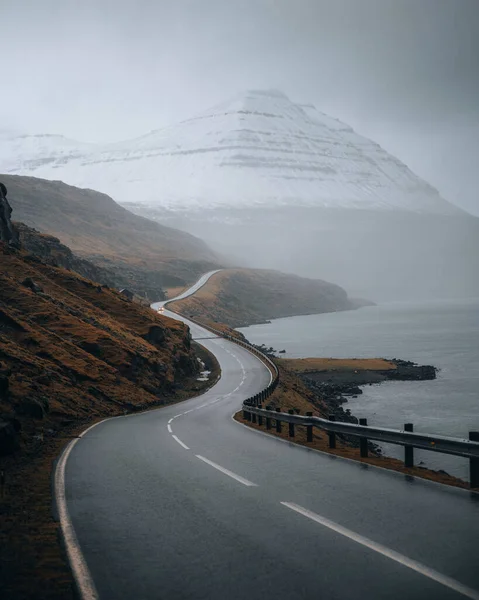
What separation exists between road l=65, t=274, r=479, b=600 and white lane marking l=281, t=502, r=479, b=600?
0.02 m

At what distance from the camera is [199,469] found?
12930mm

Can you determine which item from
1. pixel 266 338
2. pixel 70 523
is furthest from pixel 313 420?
pixel 266 338

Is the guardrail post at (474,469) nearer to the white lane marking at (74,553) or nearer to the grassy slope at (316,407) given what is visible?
the grassy slope at (316,407)

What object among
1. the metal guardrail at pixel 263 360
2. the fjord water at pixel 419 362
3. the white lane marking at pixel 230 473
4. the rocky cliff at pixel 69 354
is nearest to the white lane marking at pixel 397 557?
the white lane marking at pixel 230 473

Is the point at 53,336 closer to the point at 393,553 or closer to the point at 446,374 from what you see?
the point at 393,553

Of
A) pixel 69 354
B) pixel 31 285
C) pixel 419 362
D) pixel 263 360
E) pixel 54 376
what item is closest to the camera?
pixel 54 376

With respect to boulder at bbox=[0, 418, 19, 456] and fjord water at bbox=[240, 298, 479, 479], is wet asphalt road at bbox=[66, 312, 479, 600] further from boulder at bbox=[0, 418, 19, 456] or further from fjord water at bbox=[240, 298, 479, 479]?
fjord water at bbox=[240, 298, 479, 479]

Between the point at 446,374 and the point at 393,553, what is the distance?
64613mm

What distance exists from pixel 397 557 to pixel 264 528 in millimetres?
1893

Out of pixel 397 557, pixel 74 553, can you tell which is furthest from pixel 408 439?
pixel 74 553

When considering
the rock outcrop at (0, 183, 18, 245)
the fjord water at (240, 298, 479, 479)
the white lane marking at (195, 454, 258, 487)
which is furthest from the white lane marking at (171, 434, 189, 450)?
the rock outcrop at (0, 183, 18, 245)

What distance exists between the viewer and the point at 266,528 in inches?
317

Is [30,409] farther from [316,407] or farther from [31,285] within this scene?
[316,407]

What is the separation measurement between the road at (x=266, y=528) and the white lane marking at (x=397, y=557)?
0.06 ft
